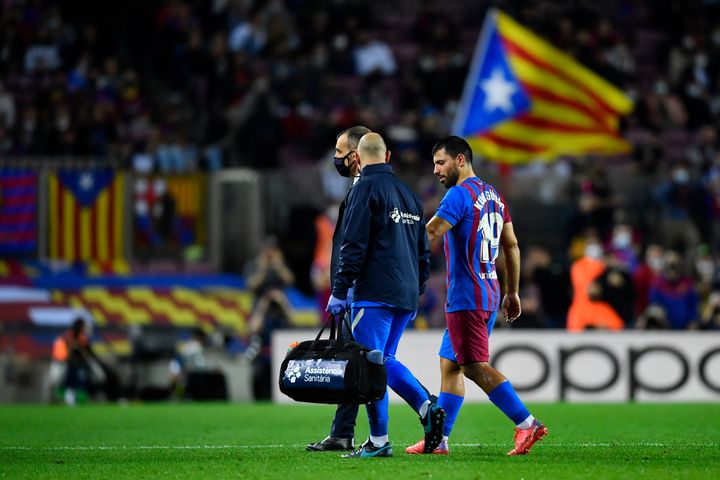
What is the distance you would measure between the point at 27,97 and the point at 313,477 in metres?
18.8

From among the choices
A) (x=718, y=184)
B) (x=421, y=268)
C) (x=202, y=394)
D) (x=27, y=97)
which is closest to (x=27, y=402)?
(x=202, y=394)

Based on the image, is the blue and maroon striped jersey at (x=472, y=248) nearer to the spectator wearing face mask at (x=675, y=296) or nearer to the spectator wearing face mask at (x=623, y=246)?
the spectator wearing face mask at (x=675, y=296)

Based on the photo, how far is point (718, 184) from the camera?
2247 cm

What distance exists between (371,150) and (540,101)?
1376 cm

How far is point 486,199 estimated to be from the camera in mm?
9445

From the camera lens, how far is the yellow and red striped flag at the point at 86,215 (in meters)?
22.1

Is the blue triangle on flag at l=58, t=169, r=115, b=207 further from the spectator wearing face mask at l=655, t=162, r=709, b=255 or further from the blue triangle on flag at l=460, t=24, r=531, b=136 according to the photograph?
the spectator wearing face mask at l=655, t=162, r=709, b=255

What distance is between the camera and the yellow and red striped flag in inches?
871

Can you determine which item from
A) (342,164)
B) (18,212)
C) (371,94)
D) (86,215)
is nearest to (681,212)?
(371,94)

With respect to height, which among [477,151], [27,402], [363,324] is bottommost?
[27,402]

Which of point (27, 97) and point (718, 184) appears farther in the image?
point (27, 97)

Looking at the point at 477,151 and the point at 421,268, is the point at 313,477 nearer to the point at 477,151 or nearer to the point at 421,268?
the point at 421,268

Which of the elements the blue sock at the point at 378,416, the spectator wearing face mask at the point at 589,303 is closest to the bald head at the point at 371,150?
the blue sock at the point at 378,416

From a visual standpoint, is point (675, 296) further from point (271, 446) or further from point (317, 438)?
point (271, 446)
